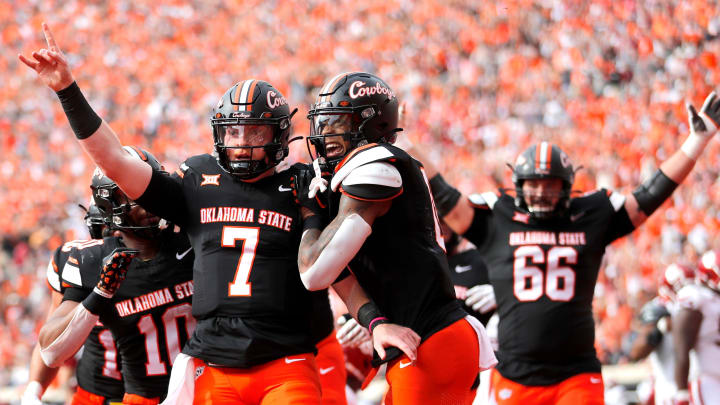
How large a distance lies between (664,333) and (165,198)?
13.3 ft

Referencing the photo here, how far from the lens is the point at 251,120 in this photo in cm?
392

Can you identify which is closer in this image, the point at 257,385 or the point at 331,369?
the point at 257,385

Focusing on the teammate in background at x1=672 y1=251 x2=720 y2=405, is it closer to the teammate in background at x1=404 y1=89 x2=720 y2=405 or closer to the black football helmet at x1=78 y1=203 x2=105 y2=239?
the teammate in background at x1=404 y1=89 x2=720 y2=405

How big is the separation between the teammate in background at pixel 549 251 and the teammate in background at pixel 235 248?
59.8 inches

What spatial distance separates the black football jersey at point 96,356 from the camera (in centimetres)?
468

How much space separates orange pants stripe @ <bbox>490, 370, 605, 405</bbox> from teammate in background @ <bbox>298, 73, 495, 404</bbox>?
4.78 feet

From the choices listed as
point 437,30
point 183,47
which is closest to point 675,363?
Answer: point 437,30

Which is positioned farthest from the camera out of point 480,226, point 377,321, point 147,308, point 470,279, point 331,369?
point 470,279

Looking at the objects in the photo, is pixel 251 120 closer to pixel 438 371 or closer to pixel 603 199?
pixel 438 371

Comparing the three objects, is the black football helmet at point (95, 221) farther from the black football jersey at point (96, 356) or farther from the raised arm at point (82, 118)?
the raised arm at point (82, 118)

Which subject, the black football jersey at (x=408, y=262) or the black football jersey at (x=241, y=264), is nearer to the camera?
the black football jersey at (x=408, y=262)

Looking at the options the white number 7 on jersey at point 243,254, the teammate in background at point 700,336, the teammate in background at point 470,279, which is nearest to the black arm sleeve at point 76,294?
the white number 7 on jersey at point 243,254

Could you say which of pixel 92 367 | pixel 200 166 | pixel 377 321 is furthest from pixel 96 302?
pixel 377 321

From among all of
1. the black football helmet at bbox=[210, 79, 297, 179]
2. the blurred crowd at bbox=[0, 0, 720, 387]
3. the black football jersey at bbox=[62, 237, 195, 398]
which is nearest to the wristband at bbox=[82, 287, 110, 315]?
the black football jersey at bbox=[62, 237, 195, 398]
